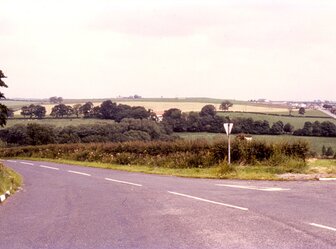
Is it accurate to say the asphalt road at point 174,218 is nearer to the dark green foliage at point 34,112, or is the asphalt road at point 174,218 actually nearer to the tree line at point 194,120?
the tree line at point 194,120

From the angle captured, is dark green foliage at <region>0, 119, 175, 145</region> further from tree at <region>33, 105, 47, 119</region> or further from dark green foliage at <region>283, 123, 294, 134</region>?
tree at <region>33, 105, 47, 119</region>

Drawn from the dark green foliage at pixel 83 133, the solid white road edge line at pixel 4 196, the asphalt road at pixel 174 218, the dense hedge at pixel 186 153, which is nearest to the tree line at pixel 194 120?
the dark green foliage at pixel 83 133

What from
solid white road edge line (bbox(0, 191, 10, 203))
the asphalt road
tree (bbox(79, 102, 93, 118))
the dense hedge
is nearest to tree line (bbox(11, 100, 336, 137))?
tree (bbox(79, 102, 93, 118))

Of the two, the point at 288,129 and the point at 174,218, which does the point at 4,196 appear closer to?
the point at 174,218

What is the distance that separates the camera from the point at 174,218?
10.7m

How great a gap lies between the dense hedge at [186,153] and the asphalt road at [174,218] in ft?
34.6

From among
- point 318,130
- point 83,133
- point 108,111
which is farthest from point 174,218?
point 108,111

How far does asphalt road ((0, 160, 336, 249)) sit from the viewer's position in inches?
330

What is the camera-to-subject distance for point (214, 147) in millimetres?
29609

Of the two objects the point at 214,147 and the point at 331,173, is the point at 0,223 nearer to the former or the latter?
the point at 331,173

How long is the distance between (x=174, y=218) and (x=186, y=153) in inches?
815

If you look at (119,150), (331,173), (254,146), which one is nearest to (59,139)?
(119,150)

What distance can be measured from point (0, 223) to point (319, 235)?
6.44 m

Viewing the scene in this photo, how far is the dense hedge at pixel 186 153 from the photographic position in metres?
27.4
